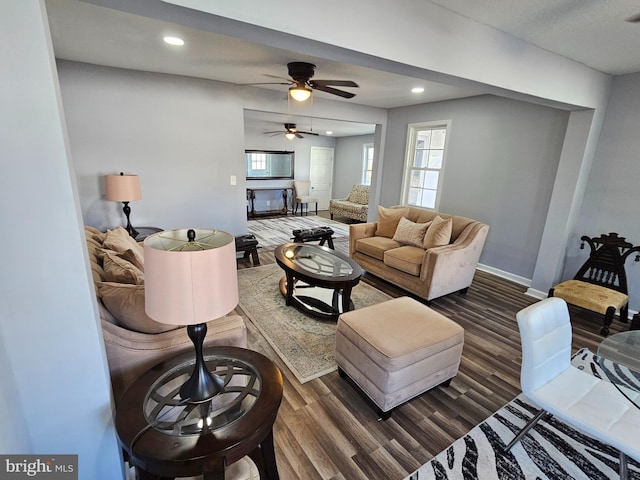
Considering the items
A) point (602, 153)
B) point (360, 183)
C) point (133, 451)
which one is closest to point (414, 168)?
point (602, 153)

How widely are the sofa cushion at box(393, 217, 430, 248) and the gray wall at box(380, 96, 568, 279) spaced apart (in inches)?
49.5

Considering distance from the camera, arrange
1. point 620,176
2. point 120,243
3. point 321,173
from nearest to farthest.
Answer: point 120,243 < point 620,176 < point 321,173

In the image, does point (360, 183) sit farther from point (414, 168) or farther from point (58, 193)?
point (58, 193)

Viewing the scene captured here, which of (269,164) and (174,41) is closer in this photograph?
(174,41)

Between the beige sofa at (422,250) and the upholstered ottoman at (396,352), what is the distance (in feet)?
3.78

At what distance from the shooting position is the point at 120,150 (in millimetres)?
3541

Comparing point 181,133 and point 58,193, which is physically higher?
point 181,133

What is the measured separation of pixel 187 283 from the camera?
1008mm

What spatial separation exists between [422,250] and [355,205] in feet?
13.6

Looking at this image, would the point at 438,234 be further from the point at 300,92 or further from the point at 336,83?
the point at 300,92

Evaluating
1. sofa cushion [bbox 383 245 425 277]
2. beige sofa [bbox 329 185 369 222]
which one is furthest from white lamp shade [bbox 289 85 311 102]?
beige sofa [bbox 329 185 369 222]

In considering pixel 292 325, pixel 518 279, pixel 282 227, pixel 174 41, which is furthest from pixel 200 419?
pixel 282 227

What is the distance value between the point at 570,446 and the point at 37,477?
2580 mm

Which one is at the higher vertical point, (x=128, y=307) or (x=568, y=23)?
(x=568, y=23)
